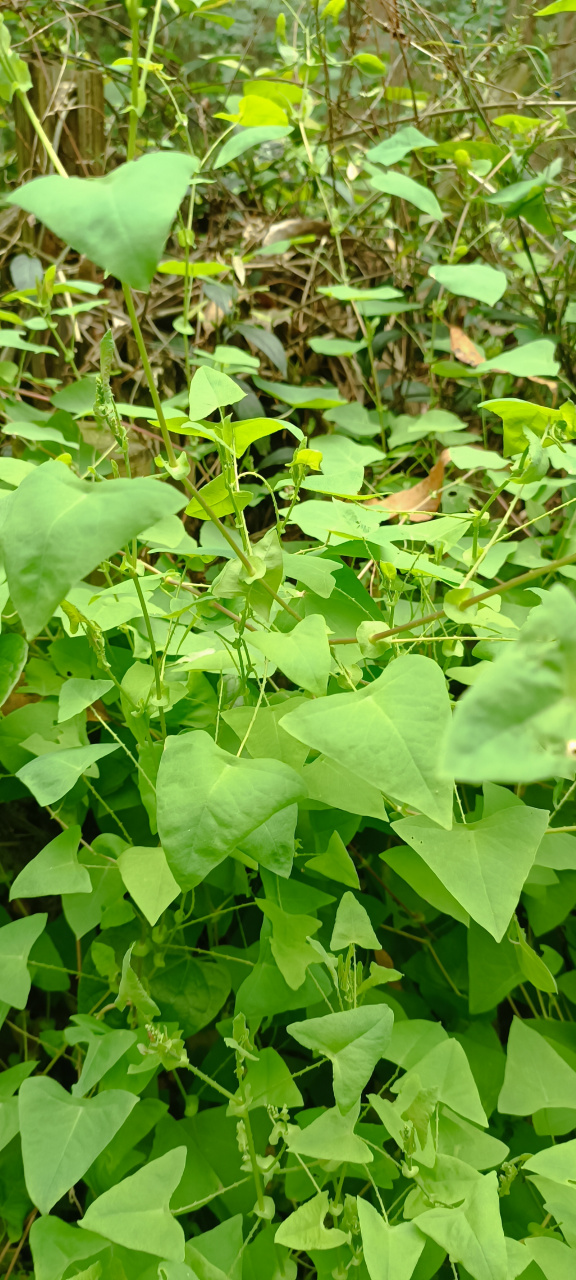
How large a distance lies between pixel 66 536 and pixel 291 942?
298 mm

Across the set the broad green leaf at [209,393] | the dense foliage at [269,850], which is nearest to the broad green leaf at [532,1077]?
the dense foliage at [269,850]

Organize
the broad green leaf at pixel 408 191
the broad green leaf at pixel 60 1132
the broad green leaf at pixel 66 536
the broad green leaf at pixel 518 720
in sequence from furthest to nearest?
the broad green leaf at pixel 408 191
the broad green leaf at pixel 60 1132
the broad green leaf at pixel 66 536
the broad green leaf at pixel 518 720

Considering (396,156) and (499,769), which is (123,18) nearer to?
(396,156)

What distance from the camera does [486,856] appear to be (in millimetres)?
443

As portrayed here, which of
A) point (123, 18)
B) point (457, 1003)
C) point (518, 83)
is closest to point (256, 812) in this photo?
point (457, 1003)

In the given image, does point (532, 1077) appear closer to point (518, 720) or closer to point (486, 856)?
point (486, 856)

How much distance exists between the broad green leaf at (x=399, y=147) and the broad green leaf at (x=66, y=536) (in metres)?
0.76

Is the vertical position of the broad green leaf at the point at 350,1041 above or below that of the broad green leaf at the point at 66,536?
below

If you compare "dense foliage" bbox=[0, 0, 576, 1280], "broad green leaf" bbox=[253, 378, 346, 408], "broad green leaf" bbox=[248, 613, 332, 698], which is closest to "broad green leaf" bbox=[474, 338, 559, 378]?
"dense foliage" bbox=[0, 0, 576, 1280]

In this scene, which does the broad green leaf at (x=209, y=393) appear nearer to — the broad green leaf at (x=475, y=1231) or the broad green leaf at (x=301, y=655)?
the broad green leaf at (x=301, y=655)

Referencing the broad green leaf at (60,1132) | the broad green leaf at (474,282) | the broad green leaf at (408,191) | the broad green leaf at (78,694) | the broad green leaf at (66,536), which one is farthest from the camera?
the broad green leaf at (408,191)

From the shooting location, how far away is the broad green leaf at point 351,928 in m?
0.48

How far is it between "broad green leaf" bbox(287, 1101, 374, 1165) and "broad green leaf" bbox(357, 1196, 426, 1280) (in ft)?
0.08

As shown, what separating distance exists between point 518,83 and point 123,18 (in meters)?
0.91
